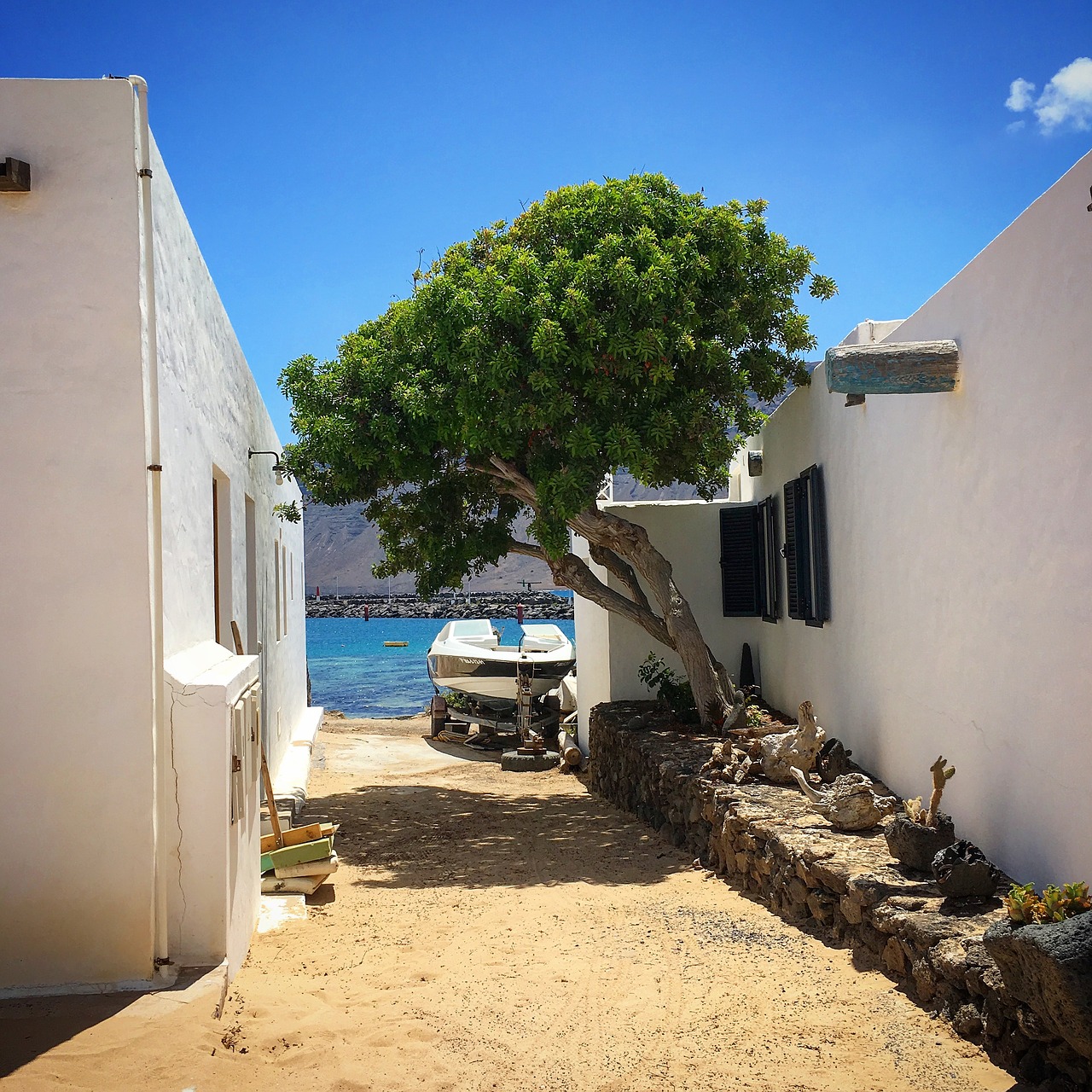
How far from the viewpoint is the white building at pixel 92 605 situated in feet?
13.9

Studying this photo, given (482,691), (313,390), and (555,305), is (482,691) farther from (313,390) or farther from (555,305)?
(555,305)

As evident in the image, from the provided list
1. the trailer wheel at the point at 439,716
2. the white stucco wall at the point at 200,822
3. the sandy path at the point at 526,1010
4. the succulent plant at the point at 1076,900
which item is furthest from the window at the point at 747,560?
the trailer wheel at the point at 439,716

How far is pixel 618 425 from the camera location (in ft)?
26.6

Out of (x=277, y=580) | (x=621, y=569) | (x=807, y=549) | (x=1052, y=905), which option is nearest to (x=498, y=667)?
(x=277, y=580)

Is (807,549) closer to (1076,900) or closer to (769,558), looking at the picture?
(769,558)

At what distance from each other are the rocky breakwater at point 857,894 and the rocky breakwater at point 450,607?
76.8 meters

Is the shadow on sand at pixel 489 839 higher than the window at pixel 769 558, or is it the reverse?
the window at pixel 769 558

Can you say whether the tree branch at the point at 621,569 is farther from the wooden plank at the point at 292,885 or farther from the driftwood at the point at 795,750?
the wooden plank at the point at 292,885

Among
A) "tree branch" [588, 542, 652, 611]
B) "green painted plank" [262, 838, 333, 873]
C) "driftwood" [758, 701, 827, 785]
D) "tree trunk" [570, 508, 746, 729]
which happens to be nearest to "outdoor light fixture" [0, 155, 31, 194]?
"green painted plank" [262, 838, 333, 873]

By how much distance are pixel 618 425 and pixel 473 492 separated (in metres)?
2.77

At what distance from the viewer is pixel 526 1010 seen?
176 inches

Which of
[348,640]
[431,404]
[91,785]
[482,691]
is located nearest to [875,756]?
[431,404]

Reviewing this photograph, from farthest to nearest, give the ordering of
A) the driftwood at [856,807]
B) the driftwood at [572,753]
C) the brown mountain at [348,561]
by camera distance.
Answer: the brown mountain at [348,561] < the driftwood at [572,753] < the driftwood at [856,807]

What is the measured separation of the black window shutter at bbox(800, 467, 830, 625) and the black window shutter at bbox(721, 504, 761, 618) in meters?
2.60
